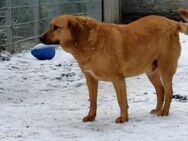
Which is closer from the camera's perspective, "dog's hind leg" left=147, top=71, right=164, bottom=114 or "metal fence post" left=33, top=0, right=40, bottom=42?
"dog's hind leg" left=147, top=71, right=164, bottom=114

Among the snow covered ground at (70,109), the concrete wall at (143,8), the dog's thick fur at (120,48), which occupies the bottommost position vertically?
the concrete wall at (143,8)

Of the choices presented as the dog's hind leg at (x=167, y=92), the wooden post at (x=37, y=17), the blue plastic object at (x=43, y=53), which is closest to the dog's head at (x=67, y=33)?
the dog's hind leg at (x=167, y=92)

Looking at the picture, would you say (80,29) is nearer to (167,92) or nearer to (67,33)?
(67,33)

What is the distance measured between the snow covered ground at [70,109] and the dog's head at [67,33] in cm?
100

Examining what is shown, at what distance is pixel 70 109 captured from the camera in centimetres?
750

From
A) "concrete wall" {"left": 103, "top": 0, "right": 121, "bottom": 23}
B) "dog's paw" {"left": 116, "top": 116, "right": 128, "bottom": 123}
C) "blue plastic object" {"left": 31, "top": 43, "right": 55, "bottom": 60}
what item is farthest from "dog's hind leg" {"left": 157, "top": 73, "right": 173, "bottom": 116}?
"concrete wall" {"left": 103, "top": 0, "right": 121, "bottom": 23}

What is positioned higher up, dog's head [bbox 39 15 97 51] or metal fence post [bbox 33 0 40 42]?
dog's head [bbox 39 15 97 51]

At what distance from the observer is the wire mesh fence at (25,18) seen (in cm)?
1313

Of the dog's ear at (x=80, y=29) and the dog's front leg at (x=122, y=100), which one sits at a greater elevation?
the dog's ear at (x=80, y=29)

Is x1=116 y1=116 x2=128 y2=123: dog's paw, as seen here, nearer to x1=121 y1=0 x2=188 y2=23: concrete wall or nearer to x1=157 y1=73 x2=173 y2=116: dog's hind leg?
x1=157 y1=73 x2=173 y2=116: dog's hind leg

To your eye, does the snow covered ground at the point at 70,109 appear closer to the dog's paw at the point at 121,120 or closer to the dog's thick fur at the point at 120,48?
the dog's paw at the point at 121,120

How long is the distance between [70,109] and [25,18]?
7.08m

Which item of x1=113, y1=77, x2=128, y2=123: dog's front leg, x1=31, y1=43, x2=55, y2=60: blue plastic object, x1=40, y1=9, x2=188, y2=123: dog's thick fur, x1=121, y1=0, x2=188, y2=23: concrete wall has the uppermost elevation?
x1=40, y1=9, x2=188, y2=123: dog's thick fur

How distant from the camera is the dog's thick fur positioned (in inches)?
253
